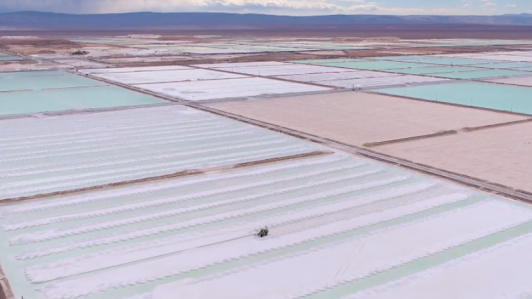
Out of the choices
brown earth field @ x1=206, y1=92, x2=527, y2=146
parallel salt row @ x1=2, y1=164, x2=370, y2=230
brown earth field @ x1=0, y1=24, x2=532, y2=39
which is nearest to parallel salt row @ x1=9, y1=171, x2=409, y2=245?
parallel salt row @ x1=2, y1=164, x2=370, y2=230

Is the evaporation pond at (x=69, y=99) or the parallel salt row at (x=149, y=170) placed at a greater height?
the evaporation pond at (x=69, y=99)

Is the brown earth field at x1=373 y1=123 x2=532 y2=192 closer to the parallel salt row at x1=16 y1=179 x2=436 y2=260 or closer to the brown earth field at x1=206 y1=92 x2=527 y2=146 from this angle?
the brown earth field at x1=206 y1=92 x2=527 y2=146

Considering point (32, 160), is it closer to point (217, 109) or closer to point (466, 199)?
point (217, 109)

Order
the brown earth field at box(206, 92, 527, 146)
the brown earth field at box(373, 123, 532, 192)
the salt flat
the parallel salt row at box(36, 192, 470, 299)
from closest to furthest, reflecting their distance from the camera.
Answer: the parallel salt row at box(36, 192, 470, 299), the brown earth field at box(373, 123, 532, 192), the salt flat, the brown earth field at box(206, 92, 527, 146)

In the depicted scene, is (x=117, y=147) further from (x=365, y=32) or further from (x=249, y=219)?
(x=365, y=32)

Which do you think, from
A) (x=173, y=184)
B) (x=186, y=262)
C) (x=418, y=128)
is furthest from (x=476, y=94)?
(x=186, y=262)

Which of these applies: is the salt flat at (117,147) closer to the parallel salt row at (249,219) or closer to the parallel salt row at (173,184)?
the parallel salt row at (173,184)

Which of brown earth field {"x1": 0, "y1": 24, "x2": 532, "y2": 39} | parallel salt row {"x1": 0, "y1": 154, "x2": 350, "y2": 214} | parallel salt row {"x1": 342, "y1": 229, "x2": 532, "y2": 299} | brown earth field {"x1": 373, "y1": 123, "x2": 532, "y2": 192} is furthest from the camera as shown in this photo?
brown earth field {"x1": 0, "y1": 24, "x2": 532, "y2": 39}

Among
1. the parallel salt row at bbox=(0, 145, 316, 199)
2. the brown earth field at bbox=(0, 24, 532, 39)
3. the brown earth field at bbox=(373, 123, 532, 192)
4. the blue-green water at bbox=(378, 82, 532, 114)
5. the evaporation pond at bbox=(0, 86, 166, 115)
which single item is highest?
the brown earth field at bbox=(0, 24, 532, 39)

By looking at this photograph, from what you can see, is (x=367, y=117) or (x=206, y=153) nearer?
(x=206, y=153)

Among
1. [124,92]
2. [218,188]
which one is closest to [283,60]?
[124,92]

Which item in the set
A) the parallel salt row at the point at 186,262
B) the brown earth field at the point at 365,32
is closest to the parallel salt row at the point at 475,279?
the parallel salt row at the point at 186,262
